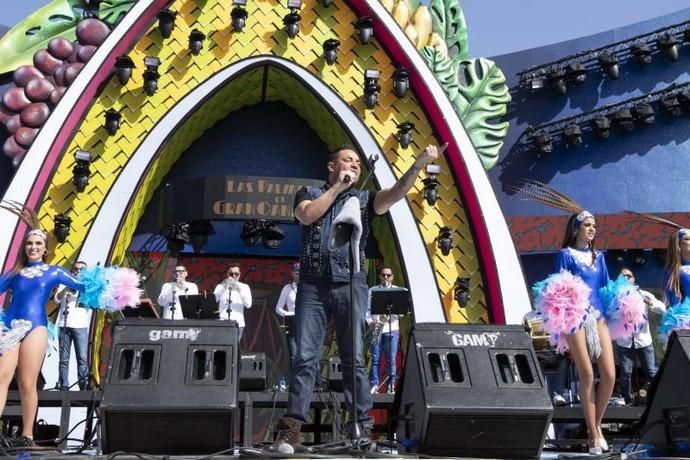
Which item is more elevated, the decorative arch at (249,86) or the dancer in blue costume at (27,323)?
the decorative arch at (249,86)

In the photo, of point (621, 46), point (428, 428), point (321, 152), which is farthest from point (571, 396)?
point (621, 46)

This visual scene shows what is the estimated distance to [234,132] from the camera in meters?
14.1

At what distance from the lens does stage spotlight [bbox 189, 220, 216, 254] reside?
1325 cm

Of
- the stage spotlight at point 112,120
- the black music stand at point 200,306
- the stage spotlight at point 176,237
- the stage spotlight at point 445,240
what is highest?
the stage spotlight at point 112,120

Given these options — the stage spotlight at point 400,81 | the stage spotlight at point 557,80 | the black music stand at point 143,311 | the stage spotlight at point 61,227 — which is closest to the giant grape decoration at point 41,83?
the stage spotlight at point 61,227

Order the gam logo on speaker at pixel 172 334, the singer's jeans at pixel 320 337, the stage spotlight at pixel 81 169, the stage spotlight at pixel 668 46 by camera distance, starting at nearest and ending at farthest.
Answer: the singer's jeans at pixel 320 337 < the gam logo on speaker at pixel 172 334 < the stage spotlight at pixel 81 169 < the stage spotlight at pixel 668 46

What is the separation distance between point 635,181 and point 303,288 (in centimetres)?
1213

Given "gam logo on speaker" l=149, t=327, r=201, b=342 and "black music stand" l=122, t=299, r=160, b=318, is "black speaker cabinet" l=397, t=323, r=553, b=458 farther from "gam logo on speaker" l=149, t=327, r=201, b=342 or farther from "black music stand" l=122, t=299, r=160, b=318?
"black music stand" l=122, t=299, r=160, b=318

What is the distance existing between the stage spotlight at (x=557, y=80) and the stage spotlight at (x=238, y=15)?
637 centimetres

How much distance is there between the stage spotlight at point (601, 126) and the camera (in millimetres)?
14742

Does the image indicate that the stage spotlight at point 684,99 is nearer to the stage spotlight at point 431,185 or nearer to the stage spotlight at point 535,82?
the stage spotlight at point 535,82

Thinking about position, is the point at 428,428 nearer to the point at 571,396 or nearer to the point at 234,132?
the point at 571,396

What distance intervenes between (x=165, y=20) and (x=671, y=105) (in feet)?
32.1

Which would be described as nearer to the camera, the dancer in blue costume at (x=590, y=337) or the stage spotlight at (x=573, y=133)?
the dancer in blue costume at (x=590, y=337)
